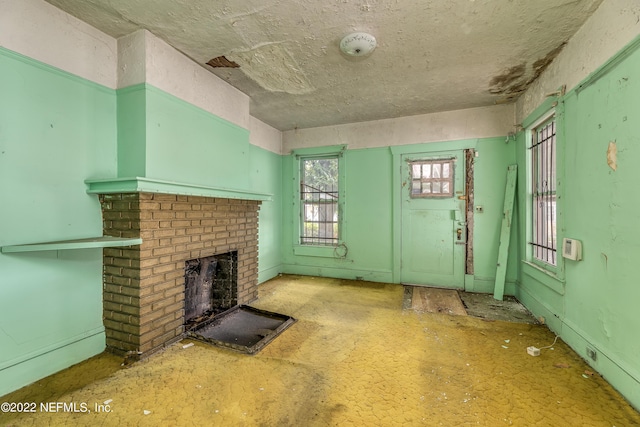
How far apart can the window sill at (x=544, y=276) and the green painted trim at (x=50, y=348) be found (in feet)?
13.6

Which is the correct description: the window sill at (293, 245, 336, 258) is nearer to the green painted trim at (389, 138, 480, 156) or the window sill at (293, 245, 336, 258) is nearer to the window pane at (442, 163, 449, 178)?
the green painted trim at (389, 138, 480, 156)

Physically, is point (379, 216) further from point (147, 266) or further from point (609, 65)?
point (147, 266)

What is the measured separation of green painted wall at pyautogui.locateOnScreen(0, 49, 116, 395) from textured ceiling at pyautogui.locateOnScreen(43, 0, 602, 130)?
0.68m

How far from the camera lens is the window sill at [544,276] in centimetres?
252

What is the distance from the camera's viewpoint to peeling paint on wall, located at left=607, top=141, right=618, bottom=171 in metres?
1.82

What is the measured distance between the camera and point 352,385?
1.85m

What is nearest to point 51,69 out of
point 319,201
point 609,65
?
point 319,201

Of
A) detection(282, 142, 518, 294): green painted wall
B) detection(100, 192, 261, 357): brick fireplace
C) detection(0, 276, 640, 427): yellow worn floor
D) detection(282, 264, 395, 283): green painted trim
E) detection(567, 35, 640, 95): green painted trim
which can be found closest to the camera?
detection(0, 276, 640, 427): yellow worn floor

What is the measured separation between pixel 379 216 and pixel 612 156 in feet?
9.34

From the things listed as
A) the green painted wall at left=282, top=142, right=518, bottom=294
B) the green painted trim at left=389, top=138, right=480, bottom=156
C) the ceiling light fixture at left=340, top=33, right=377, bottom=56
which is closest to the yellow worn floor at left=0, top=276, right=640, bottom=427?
the green painted wall at left=282, top=142, right=518, bottom=294

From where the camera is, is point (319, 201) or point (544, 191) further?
point (319, 201)

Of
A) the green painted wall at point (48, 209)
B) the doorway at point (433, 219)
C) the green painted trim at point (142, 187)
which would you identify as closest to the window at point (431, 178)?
the doorway at point (433, 219)

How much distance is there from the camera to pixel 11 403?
1650mm

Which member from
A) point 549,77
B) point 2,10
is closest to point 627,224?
point 549,77
